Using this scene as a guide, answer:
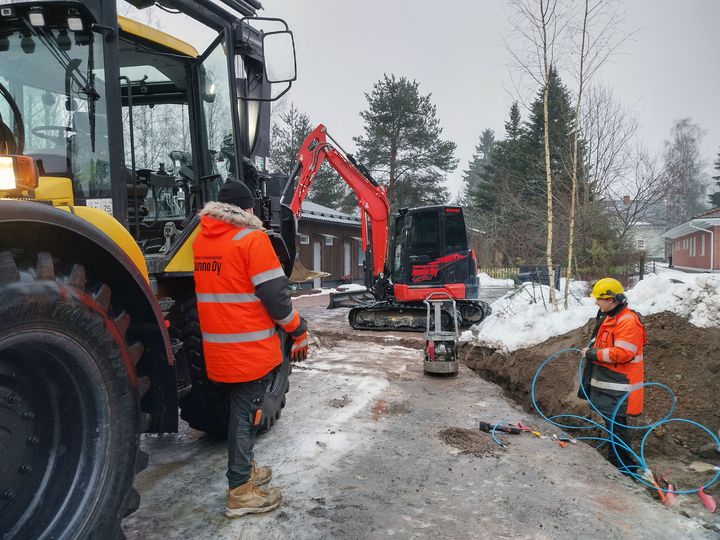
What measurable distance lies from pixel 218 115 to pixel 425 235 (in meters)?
8.82

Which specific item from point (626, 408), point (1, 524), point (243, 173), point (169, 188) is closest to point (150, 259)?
point (169, 188)

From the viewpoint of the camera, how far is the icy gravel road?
3111 mm

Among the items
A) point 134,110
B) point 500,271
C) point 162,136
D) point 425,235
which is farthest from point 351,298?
point 500,271

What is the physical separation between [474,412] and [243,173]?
358cm

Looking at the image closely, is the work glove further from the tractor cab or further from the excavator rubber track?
the excavator rubber track

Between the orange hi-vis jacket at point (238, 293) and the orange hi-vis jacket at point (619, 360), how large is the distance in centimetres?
283

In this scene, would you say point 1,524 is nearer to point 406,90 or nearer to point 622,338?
point 622,338

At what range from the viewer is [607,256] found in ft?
59.0

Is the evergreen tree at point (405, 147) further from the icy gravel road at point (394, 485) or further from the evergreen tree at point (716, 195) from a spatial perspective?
the evergreen tree at point (716, 195)

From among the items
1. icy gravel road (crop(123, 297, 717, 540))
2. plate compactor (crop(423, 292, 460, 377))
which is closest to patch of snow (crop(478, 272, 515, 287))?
plate compactor (crop(423, 292, 460, 377))

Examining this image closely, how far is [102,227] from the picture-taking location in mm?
2451

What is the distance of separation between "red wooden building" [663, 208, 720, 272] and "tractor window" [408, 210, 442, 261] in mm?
20381

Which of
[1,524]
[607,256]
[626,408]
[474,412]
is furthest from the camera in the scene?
[607,256]

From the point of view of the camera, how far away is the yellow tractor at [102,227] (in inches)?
78.3
